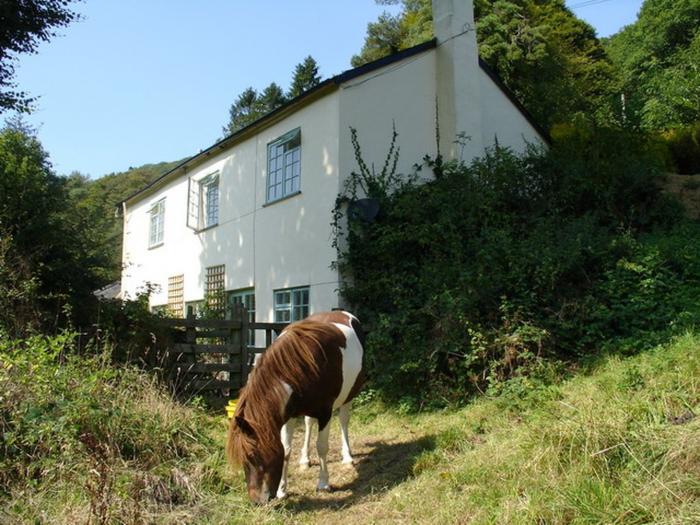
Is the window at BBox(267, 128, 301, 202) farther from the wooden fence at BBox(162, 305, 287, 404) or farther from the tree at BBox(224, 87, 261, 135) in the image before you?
the tree at BBox(224, 87, 261, 135)

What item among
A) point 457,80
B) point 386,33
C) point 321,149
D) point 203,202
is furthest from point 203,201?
point 386,33

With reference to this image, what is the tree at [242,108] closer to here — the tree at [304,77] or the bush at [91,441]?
the tree at [304,77]

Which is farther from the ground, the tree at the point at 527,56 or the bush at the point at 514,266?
the tree at the point at 527,56

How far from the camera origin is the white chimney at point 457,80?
12.1 m

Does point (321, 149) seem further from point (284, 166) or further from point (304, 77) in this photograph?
point (304, 77)

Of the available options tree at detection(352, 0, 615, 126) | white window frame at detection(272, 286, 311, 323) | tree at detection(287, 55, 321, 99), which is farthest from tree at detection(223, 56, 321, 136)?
white window frame at detection(272, 286, 311, 323)

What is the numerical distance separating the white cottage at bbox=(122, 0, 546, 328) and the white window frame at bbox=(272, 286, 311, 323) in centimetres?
2

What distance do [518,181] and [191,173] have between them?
1024 centimetres

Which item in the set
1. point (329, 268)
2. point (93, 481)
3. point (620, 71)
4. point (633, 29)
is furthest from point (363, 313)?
point (633, 29)

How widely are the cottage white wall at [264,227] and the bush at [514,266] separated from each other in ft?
3.70

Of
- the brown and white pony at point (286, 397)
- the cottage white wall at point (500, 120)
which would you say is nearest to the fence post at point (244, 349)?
the brown and white pony at point (286, 397)

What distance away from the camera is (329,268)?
10.7 m

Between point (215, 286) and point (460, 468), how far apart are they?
11.1 m

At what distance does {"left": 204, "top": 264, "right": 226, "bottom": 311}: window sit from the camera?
14.4 meters
